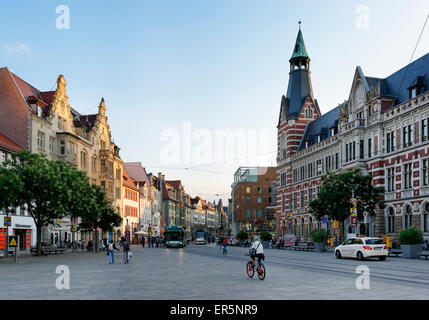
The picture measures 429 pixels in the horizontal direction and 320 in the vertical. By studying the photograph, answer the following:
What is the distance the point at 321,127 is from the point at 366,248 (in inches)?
1644

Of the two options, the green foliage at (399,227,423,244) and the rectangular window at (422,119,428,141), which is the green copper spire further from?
the green foliage at (399,227,423,244)

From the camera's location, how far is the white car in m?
29.8

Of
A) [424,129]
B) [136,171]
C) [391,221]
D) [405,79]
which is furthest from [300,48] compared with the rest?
[136,171]

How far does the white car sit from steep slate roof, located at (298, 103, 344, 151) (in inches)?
1350

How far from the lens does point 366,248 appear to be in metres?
29.8

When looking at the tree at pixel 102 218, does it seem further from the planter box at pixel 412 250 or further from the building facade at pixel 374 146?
the planter box at pixel 412 250

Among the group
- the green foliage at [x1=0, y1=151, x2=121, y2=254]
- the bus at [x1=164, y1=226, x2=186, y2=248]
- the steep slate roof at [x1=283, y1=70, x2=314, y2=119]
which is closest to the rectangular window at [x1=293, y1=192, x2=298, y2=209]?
the steep slate roof at [x1=283, y1=70, x2=314, y2=119]

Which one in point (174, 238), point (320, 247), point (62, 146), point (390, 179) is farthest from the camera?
point (174, 238)

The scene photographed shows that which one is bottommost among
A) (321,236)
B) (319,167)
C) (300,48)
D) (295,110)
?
(321,236)

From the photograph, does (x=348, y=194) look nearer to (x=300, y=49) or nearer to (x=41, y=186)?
(x=41, y=186)

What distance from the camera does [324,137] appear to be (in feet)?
A: 224

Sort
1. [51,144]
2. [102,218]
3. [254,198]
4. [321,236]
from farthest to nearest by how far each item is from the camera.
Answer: [254,198]
[51,144]
[102,218]
[321,236]

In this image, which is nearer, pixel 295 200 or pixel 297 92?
pixel 295 200
